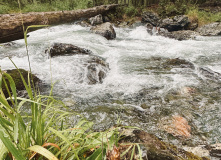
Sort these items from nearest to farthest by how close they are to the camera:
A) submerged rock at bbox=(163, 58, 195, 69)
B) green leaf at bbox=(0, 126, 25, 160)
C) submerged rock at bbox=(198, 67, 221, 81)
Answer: green leaf at bbox=(0, 126, 25, 160) < submerged rock at bbox=(198, 67, 221, 81) < submerged rock at bbox=(163, 58, 195, 69)

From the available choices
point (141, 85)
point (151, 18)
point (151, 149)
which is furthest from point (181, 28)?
point (151, 149)

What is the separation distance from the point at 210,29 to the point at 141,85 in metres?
9.37

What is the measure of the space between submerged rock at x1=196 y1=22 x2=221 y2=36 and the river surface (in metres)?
2.43

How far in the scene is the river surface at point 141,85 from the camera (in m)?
3.21

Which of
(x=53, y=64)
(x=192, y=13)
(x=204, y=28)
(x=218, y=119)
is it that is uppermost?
(x=192, y=13)

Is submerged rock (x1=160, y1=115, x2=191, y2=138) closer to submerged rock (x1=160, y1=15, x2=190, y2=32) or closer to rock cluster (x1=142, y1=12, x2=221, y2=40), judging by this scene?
rock cluster (x1=142, y1=12, x2=221, y2=40)

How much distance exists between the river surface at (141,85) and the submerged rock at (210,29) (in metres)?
2.43

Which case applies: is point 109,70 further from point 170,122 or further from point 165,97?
point 170,122

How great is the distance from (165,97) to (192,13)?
1118 centimetres

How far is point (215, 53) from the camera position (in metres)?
7.21

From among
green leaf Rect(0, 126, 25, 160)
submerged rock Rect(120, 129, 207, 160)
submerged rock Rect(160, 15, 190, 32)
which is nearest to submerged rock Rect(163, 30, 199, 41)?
submerged rock Rect(160, 15, 190, 32)

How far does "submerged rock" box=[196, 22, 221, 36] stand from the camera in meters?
10.1

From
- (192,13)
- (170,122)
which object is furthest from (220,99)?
(192,13)

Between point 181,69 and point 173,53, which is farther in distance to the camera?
point 173,53
